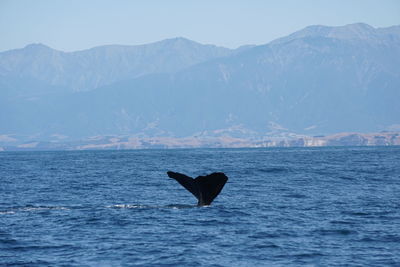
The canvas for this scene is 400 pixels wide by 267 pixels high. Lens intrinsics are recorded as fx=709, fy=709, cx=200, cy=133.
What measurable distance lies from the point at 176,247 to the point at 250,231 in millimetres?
4311

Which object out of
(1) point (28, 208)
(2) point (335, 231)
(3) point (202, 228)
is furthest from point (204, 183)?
(1) point (28, 208)

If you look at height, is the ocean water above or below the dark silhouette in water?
below

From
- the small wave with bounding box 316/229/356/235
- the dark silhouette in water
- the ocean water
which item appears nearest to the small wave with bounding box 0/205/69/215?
the ocean water

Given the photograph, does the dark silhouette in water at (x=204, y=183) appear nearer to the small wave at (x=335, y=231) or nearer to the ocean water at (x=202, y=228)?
the ocean water at (x=202, y=228)

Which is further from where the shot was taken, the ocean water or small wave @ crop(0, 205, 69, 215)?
small wave @ crop(0, 205, 69, 215)

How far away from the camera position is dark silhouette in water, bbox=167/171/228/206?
31347 millimetres

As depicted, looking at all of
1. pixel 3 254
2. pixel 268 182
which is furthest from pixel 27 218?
pixel 268 182

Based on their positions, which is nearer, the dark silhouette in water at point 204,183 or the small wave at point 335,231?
the small wave at point 335,231

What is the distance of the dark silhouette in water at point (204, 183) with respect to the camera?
31.3 metres

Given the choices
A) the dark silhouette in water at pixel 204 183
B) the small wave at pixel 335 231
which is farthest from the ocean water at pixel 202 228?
the dark silhouette in water at pixel 204 183

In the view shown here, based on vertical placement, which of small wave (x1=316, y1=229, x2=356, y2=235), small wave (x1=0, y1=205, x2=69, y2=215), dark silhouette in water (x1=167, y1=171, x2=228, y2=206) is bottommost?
small wave (x1=316, y1=229, x2=356, y2=235)

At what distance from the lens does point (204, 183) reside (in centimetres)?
3241

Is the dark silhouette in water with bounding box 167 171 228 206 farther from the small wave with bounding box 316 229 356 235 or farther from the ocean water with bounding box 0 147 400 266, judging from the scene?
the small wave with bounding box 316 229 356 235

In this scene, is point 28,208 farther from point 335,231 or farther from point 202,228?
point 335,231
